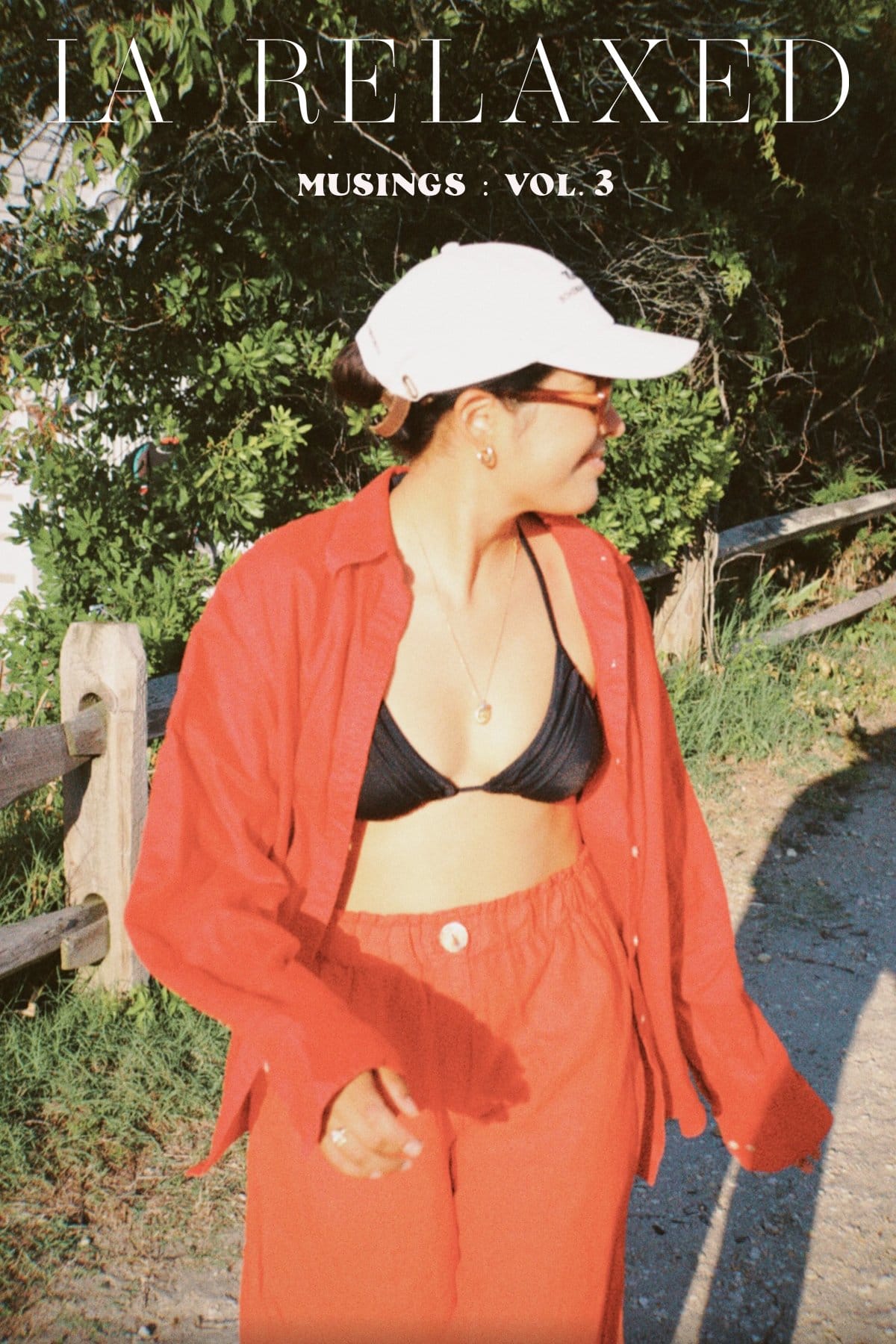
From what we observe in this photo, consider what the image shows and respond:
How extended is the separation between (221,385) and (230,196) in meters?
0.64

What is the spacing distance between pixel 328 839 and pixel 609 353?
2.64ft

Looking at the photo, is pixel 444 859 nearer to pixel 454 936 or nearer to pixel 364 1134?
pixel 454 936

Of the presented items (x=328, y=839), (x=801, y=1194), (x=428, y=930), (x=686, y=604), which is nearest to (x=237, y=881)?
(x=328, y=839)

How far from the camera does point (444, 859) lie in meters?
1.75

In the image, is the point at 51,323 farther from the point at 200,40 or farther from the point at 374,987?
the point at 374,987

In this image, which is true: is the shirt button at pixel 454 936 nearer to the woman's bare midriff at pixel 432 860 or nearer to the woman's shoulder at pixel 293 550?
the woman's bare midriff at pixel 432 860

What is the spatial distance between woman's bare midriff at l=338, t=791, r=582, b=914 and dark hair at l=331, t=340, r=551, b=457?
1.88 feet

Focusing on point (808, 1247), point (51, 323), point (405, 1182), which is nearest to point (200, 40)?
point (51, 323)

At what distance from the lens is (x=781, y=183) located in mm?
6031

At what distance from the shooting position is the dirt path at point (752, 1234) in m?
2.67

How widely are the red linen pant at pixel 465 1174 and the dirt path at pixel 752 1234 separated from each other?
1158mm

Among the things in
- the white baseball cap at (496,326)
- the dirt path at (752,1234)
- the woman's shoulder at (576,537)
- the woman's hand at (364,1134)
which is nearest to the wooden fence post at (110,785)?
the dirt path at (752,1234)

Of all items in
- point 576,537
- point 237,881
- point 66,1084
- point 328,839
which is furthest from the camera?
point 66,1084

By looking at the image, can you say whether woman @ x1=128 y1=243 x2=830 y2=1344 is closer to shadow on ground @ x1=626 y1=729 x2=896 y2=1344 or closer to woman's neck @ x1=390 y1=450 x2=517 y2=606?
woman's neck @ x1=390 y1=450 x2=517 y2=606
